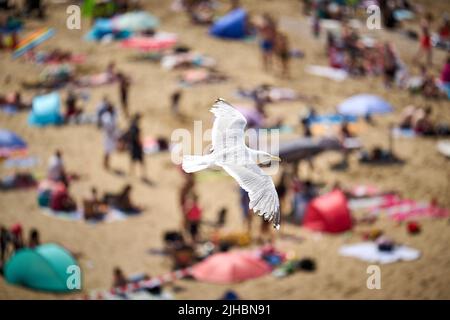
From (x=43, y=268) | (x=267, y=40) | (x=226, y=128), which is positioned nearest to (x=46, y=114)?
(x=267, y=40)

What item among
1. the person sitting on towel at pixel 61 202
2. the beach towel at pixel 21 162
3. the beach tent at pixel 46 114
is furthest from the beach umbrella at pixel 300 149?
the beach tent at pixel 46 114

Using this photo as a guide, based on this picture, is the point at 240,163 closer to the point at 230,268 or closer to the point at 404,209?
the point at 230,268

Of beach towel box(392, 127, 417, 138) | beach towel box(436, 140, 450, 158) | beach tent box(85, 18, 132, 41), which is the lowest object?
beach towel box(436, 140, 450, 158)

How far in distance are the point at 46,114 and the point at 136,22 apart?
530 centimetres

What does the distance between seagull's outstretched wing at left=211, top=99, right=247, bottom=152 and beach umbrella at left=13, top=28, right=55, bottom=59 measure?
1849 cm

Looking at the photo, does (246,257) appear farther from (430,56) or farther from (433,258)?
(430,56)

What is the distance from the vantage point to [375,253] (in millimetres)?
19719

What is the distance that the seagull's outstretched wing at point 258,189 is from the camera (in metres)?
12.2

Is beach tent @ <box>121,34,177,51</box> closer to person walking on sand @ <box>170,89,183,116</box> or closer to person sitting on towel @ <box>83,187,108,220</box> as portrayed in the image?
person walking on sand @ <box>170,89,183,116</box>

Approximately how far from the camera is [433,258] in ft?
63.6

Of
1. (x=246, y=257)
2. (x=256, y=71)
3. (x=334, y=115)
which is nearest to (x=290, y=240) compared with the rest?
(x=246, y=257)

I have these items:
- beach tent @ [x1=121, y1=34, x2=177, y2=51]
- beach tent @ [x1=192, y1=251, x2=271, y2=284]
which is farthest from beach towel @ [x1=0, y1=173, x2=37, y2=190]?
beach tent @ [x1=121, y1=34, x2=177, y2=51]

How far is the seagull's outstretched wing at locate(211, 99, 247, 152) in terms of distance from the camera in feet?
42.1

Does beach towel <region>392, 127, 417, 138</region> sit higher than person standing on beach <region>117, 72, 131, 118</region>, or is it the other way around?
person standing on beach <region>117, 72, 131, 118</region>
